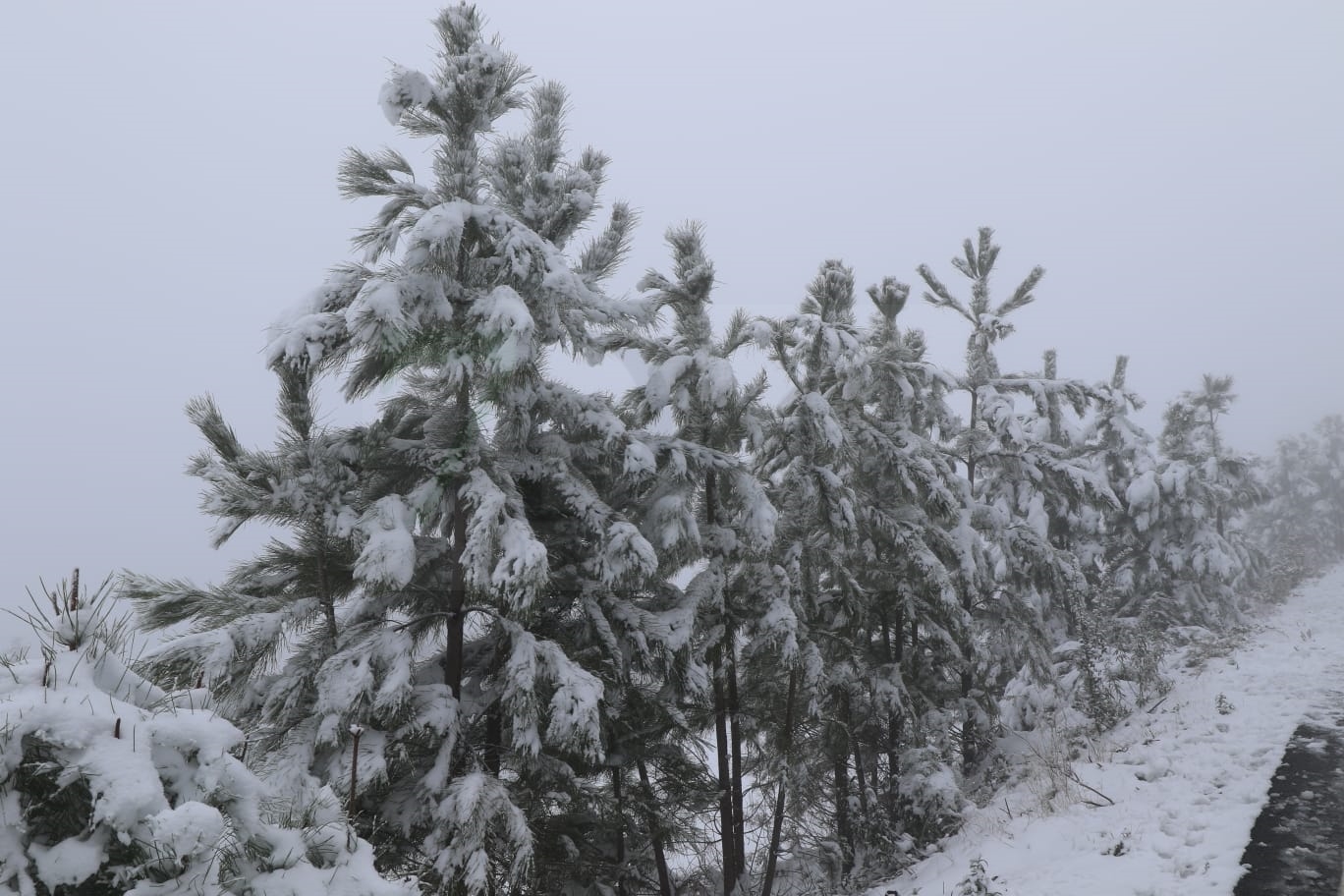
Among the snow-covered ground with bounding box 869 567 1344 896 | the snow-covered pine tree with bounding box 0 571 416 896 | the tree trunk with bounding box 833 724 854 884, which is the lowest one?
the tree trunk with bounding box 833 724 854 884

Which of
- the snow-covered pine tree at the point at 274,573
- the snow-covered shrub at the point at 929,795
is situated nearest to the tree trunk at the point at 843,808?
the snow-covered shrub at the point at 929,795

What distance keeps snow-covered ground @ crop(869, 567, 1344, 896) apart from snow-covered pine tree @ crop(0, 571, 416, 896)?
19.4ft

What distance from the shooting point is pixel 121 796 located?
94.0 inches

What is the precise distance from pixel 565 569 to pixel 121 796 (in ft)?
19.3

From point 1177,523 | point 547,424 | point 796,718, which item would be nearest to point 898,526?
point 796,718

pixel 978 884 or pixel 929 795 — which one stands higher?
pixel 978 884

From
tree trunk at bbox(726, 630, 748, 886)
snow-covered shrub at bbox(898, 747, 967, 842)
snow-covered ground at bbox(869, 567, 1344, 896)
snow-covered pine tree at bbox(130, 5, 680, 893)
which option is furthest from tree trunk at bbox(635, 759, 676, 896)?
snow-covered shrub at bbox(898, 747, 967, 842)

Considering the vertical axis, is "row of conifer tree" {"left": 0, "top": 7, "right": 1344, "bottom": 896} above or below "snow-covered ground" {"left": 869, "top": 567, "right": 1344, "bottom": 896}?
above

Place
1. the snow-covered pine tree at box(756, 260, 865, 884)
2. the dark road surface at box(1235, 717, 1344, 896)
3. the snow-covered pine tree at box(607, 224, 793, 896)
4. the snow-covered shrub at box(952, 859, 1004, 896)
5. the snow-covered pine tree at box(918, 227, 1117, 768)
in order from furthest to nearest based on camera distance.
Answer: the snow-covered pine tree at box(918, 227, 1117, 768) → the snow-covered pine tree at box(756, 260, 865, 884) → the snow-covered pine tree at box(607, 224, 793, 896) → the snow-covered shrub at box(952, 859, 1004, 896) → the dark road surface at box(1235, 717, 1344, 896)

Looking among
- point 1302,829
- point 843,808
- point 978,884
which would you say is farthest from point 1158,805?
point 843,808

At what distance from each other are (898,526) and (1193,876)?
578 cm

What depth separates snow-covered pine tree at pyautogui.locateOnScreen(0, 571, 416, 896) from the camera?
2.36m

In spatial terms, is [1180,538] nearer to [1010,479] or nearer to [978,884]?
[1010,479]

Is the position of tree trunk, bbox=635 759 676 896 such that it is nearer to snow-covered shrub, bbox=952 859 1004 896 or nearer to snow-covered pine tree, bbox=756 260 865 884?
snow-covered pine tree, bbox=756 260 865 884
